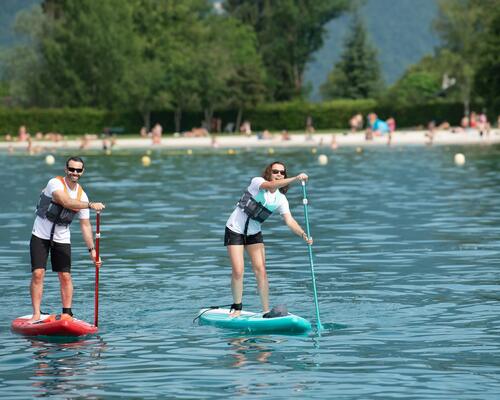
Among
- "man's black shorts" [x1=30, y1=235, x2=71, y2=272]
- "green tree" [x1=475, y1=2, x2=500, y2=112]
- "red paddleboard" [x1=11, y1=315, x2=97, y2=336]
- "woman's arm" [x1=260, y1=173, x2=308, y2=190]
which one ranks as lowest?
"red paddleboard" [x1=11, y1=315, x2=97, y2=336]

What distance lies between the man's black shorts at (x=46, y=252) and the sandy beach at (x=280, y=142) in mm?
63121

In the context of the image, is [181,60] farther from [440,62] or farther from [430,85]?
[430,85]

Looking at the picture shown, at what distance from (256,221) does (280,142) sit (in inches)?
2831

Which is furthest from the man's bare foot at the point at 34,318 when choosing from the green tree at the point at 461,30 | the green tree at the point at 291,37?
the green tree at the point at 291,37

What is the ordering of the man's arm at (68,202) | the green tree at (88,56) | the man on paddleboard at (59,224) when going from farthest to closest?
1. the green tree at (88,56)
2. the man on paddleboard at (59,224)
3. the man's arm at (68,202)

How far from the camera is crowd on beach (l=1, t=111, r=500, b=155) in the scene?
282 feet

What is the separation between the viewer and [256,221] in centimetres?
1848

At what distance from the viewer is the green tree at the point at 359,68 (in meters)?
134

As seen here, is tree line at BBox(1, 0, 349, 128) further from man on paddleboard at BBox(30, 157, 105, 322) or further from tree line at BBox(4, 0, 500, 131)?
man on paddleboard at BBox(30, 157, 105, 322)

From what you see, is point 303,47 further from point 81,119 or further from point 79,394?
point 79,394

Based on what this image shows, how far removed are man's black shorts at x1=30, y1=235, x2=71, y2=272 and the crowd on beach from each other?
207 feet

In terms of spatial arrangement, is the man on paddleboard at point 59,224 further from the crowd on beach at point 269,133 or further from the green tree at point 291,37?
the green tree at point 291,37

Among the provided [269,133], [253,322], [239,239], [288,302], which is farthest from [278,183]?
[269,133]

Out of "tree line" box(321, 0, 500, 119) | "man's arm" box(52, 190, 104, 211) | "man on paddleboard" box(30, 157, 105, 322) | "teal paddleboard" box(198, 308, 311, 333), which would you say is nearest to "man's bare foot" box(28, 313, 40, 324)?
"man on paddleboard" box(30, 157, 105, 322)
